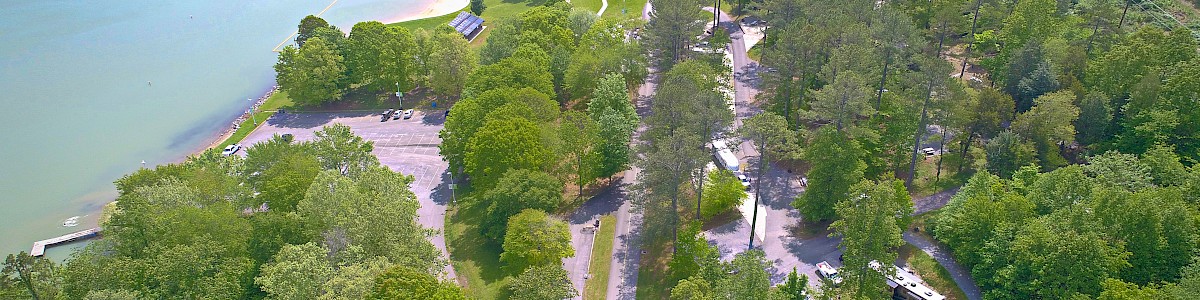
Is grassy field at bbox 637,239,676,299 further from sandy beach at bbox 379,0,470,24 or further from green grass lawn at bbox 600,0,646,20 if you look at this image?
sandy beach at bbox 379,0,470,24

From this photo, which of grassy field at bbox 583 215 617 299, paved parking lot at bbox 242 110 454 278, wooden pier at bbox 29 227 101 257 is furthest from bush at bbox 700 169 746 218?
wooden pier at bbox 29 227 101 257

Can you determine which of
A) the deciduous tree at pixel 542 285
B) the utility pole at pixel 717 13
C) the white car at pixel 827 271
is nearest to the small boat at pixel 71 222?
the deciduous tree at pixel 542 285

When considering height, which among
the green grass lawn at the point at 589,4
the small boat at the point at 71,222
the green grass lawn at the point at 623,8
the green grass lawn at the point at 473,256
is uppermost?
the green grass lawn at the point at 589,4

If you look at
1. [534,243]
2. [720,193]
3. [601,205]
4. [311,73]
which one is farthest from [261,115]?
[720,193]

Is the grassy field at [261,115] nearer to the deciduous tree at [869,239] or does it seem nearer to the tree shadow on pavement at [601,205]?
the tree shadow on pavement at [601,205]

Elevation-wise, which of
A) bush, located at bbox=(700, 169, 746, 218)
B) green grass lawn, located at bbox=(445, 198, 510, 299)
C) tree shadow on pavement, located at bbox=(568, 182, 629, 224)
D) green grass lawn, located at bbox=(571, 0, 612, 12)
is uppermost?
green grass lawn, located at bbox=(571, 0, 612, 12)

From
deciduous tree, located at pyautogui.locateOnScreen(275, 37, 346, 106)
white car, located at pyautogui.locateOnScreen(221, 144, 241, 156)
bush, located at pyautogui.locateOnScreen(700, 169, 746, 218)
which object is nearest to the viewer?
bush, located at pyautogui.locateOnScreen(700, 169, 746, 218)
